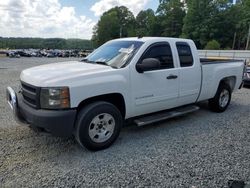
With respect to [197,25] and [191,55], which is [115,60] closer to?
[191,55]

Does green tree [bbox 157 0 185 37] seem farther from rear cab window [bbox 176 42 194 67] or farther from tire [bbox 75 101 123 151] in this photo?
tire [bbox 75 101 123 151]

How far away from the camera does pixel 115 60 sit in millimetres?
4484

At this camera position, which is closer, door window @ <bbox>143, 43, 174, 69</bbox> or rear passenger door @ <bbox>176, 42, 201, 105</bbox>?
door window @ <bbox>143, 43, 174, 69</bbox>

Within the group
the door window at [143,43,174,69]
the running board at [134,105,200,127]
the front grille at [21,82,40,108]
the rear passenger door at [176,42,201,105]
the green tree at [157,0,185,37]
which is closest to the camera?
the front grille at [21,82,40,108]

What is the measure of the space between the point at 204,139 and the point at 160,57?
68.6 inches

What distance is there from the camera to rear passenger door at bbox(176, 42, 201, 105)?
16.9 feet

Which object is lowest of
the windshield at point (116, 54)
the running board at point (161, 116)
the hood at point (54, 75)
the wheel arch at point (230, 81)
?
the running board at point (161, 116)

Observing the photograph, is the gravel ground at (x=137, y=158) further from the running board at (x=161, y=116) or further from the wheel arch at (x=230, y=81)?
the wheel arch at (x=230, y=81)

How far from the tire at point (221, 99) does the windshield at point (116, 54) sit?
2.80 metres

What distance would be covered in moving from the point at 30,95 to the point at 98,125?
1144 millimetres

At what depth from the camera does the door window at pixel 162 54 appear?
15.4 ft

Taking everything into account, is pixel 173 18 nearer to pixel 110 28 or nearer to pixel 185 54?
pixel 110 28

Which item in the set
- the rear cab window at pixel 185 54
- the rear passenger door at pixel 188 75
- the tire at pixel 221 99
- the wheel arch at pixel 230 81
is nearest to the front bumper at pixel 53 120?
the rear passenger door at pixel 188 75

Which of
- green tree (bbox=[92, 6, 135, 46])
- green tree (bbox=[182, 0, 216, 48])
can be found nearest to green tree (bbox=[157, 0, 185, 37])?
green tree (bbox=[92, 6, 135, 46])
